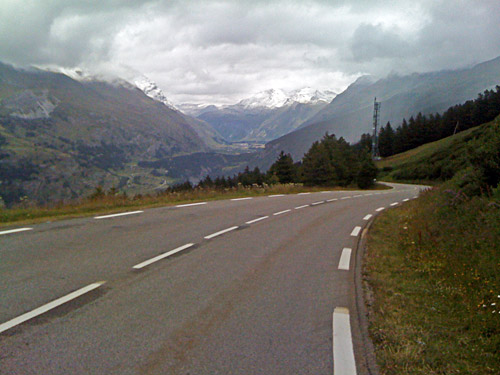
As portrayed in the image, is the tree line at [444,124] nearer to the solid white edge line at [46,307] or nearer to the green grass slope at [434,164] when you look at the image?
the green grass slope at [434,164]

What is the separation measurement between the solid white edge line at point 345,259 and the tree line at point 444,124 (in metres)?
86.3

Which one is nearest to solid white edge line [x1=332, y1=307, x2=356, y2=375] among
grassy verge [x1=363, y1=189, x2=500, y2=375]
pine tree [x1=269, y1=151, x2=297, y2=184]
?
grassy verge [x1=363, y1=189, x2=500, y2=375]

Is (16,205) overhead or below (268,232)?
overhead

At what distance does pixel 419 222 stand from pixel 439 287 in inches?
211

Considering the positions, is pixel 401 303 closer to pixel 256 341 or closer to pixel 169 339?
pixel 256 341

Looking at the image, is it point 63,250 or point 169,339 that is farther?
point 63,250

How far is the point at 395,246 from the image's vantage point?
356 inches

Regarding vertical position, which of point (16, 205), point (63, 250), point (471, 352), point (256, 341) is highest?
point (16, 205)

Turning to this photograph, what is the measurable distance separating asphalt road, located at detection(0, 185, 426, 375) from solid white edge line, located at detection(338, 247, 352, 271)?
92 millimetres

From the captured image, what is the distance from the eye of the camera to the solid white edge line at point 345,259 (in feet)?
22.6

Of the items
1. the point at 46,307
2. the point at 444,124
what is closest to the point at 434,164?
the point at 444,124

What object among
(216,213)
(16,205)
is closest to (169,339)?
(216,213)

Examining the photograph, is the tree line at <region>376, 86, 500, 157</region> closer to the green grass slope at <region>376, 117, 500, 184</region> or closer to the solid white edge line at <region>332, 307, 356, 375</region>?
the green grass slope at <region>376, 117, 500, 184</region>

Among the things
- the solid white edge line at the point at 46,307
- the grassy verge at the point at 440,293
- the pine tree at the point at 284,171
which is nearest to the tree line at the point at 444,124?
the pine tree at the point at 284,171
